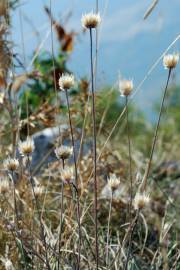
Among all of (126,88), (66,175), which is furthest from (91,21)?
(66,175)

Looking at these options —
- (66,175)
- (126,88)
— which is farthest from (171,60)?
(66,175)

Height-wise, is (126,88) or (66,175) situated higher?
(126,88)

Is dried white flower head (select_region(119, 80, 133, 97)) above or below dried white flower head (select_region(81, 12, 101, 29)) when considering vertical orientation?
below

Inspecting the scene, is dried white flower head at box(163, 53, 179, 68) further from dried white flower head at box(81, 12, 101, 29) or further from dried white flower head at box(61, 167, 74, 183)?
dried white flower head at box(61, 167, 74, 183)

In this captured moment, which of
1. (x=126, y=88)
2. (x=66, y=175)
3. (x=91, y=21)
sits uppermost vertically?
(x=91, y=21)

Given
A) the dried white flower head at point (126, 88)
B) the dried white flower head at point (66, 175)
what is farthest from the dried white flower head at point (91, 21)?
the dried white flower head at point (66, 175)

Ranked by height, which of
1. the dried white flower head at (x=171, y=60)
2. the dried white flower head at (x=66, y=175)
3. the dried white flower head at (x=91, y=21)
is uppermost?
the dried white flower head at (x=91, y=21)

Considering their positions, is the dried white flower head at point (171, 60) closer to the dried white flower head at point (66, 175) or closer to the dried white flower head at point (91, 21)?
the dried white flower head at point (91, 21)

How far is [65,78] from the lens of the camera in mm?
1023

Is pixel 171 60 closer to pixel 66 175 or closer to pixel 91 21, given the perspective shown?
pixel 91 21

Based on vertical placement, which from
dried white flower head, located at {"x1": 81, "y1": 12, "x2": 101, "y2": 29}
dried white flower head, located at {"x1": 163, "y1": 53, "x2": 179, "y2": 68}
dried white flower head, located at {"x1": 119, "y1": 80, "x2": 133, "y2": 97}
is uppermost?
dried white flower head, located at {"x1": 81, "y1": 12, "x2": 101, "y2": 29}

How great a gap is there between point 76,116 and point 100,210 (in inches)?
13.9

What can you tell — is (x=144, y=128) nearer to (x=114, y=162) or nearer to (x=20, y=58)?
(x=114, y=162)

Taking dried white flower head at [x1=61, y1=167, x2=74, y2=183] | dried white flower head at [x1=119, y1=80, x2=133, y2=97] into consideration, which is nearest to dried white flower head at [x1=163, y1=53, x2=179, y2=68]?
dried white flower head at [x1=119, y1=80, x2=133, y2=97]
